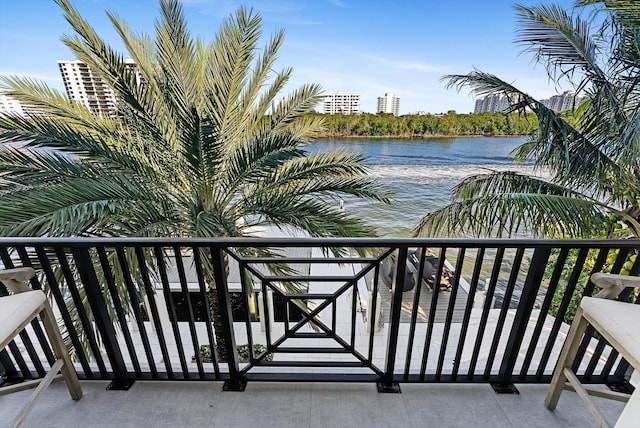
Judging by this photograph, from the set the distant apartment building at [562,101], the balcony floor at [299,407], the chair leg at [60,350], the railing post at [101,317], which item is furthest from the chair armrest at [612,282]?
the distant apartment building at [562,101]

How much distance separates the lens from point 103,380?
152 centimetres

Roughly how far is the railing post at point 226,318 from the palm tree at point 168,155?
94 centimetres

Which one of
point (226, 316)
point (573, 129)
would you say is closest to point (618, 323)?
point (226, 316)

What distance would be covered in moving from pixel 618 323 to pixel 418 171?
45.6 ft

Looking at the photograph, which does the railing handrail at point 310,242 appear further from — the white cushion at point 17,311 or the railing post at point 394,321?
the white cushion at point 17,311

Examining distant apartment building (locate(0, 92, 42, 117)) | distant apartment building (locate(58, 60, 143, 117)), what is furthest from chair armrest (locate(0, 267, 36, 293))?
distant apartment building (locate(58, 60, 143, 117))

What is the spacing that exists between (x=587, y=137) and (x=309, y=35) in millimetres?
5140

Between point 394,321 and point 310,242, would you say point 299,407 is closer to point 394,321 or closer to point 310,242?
point 394,321

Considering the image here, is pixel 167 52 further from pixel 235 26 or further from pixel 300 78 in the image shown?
pixel 300 78

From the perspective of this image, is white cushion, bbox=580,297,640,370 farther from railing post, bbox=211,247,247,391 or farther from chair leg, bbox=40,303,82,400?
chair leg, bbox=40,303,82,400

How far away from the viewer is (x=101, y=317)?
140 centimetres

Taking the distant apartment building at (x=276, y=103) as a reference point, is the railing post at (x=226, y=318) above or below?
below

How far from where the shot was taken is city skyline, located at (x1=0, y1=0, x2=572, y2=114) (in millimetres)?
2934

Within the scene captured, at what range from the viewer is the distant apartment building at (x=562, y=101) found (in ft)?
10.3
